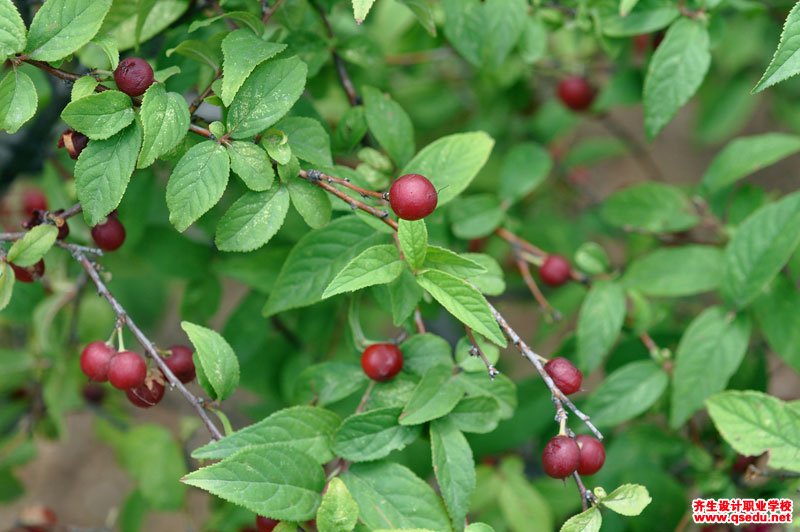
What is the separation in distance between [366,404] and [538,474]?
1275mm

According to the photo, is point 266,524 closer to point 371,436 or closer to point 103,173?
point 371,436

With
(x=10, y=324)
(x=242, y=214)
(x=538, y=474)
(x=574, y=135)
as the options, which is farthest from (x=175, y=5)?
(x=574, y=135)

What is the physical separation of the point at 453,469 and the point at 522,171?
1049 millimetres

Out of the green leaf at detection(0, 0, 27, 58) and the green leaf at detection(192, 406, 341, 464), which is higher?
the green leaf at detection(0, 0, 27, 58)

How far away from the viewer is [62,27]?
1305 millimetres

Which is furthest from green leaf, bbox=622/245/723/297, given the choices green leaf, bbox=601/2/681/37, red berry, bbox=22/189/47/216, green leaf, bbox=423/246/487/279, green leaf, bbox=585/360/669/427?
red berry, bbox=22/189/47/216

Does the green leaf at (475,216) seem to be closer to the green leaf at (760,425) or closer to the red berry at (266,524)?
the green leaf at (760,425)

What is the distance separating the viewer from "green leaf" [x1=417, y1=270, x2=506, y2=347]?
1.25 metres

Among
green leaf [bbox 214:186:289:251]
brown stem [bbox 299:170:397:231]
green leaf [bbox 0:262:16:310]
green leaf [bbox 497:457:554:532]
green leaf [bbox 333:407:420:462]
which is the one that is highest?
brown stem [bbox 299:170:397:231]

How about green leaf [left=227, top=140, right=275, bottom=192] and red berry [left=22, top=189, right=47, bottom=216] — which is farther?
red berry [left=22, top=189, right=47, bottom=216]

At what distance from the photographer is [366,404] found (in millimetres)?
1551

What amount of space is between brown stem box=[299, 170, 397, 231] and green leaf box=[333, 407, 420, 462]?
13.0 inches

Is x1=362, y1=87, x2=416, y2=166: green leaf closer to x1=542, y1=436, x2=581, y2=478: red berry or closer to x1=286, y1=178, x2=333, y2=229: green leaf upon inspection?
x1=286, y1=178, x2=333, y2=229: green leaf

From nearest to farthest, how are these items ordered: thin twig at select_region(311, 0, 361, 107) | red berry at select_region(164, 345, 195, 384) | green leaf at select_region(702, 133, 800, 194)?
1. red berry at select_region(164, 345, 195, 384)
2. thin twig at select_region(311, 0, 361, 107)
3. green leaf at select_region(702, 133, 800, 194)
